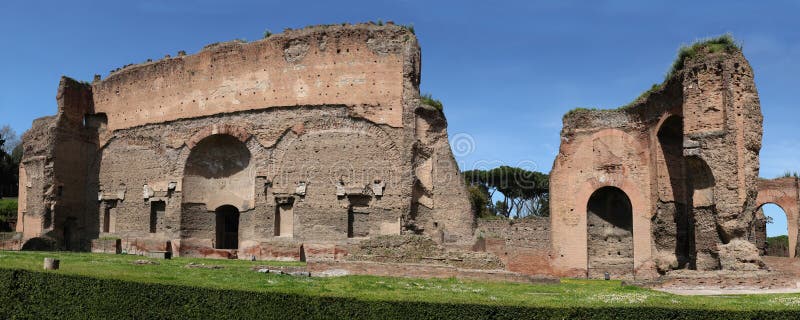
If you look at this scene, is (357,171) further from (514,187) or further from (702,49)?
(514,187)

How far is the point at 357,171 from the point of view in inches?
790

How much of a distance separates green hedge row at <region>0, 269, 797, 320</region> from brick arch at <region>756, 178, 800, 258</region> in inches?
865

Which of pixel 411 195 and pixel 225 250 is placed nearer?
pixel 411 195

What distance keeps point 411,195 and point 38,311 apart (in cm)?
1154

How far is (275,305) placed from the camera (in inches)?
296

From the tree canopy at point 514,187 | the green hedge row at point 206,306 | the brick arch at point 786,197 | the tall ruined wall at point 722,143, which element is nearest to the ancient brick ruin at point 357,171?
the tall ruined wall at point 722,143

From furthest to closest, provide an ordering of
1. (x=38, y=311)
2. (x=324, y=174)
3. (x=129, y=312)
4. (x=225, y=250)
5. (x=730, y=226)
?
(x=225, y=250) → (x=324, y=174) → (x=730, y=226) → (x=38, y=311) → (x=129, y=312)

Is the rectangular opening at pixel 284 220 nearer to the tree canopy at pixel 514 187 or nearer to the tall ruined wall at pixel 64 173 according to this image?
the tall ruined wall at pixel 64 173

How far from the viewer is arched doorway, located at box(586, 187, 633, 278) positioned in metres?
→ 19.3

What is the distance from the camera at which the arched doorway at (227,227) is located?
925 inches

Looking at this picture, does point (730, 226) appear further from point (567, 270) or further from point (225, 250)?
point (225, 250)

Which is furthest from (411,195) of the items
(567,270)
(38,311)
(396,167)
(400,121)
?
(38,311)

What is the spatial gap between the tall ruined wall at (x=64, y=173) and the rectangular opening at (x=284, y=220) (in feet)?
29.3

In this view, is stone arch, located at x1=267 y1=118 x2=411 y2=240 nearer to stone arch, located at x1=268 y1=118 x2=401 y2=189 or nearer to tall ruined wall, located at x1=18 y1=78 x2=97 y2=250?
stone arch, located at x1=268 y1=118 x2=401 y2=189
